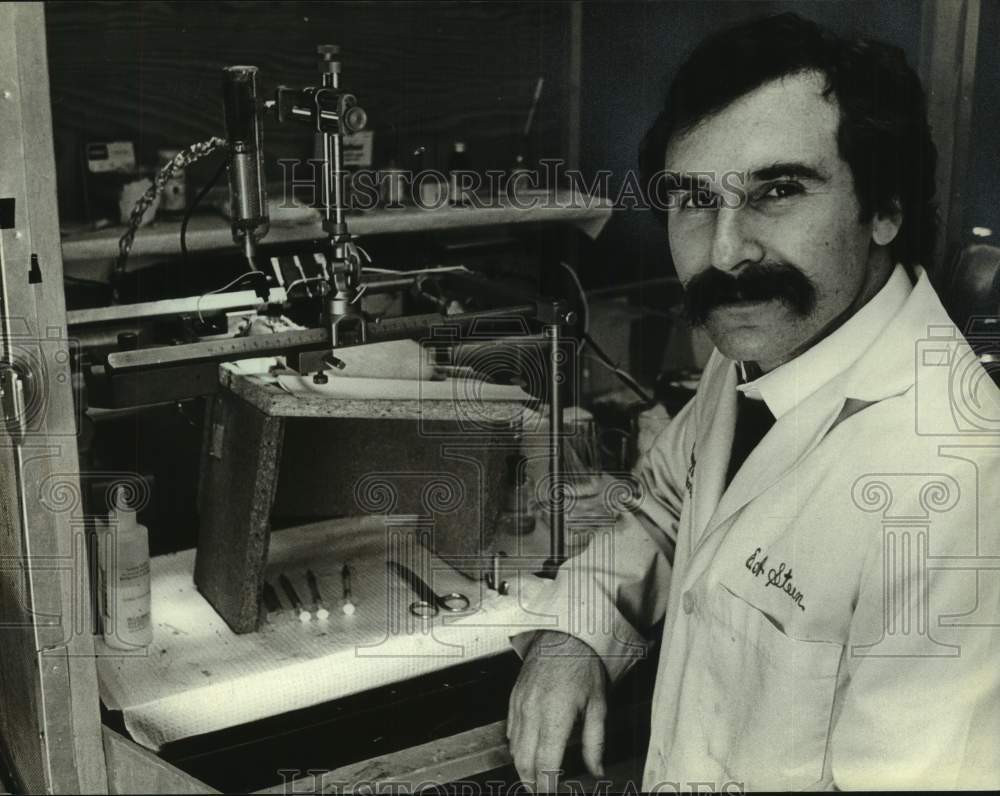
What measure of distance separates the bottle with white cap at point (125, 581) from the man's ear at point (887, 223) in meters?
0.85


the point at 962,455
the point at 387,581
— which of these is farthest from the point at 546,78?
the point at 962,455

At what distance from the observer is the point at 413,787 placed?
3.59ft

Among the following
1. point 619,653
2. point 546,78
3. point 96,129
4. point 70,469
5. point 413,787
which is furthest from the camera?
point 546,78

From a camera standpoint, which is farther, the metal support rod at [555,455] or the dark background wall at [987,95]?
the metal support rod at [555,455]

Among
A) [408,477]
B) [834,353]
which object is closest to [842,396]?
[834,353]

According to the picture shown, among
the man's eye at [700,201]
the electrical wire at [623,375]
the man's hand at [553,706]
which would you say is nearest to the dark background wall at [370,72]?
the electrical wire at [623,375]

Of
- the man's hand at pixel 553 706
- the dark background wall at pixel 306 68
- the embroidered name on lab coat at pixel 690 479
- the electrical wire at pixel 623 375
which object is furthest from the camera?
the dark background wall at pixel 306 68

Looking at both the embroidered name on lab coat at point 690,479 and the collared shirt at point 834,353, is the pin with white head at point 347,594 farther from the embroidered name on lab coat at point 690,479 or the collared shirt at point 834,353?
the collared shirt at point 834,353

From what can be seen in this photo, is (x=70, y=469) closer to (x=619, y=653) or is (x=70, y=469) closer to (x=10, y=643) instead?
(x=10, y=643)

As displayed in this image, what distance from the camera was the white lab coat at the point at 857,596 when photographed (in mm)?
977

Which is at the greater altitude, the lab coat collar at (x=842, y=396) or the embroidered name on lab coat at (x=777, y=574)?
the lab coat collar at (x=842, y=396)

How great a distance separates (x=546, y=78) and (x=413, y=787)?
165cm

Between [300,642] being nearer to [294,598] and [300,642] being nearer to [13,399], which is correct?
[294,598]

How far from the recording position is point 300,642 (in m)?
1.27
